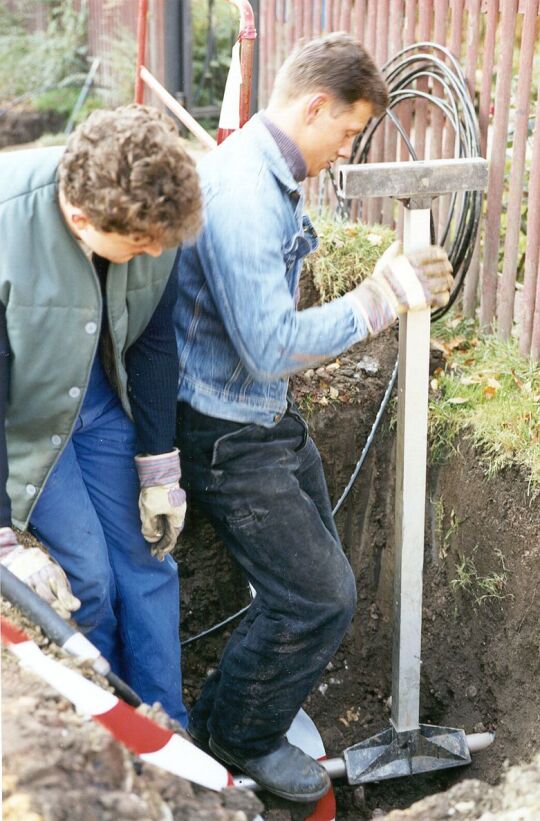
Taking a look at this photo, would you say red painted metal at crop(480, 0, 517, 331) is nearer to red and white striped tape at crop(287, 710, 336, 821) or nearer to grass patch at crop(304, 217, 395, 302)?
grass patch at crop(304, 217, 395, 302)

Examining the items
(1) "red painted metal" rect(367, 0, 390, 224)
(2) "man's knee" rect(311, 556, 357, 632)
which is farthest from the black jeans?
(1) "red painted metal" rect(367, 0, 390, 224)

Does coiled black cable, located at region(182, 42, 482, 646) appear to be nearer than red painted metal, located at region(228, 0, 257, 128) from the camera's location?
No

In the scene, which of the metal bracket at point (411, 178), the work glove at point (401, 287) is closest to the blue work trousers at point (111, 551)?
the work glove at point (401, 287)

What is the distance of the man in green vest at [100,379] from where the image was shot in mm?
2031

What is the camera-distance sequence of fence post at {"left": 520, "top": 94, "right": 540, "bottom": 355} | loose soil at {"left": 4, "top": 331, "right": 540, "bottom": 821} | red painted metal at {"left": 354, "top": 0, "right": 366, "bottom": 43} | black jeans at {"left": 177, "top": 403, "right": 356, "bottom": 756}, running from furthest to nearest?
1. red painted metal at {"left": 354, "top": 0, "right": 366, "bottom": 43}
2. fence post at {"left": 520, "top": 94, "right": 540, "bottom": 355}
3. loose soil at {"left": 4, "top": 331, "right": 540, "bottom": 821}
4. black jeans at {"left": 177, "top": 403, "right": 356, "bottom": 756}

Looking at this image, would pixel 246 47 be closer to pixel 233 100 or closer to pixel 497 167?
→ pixel 233 100

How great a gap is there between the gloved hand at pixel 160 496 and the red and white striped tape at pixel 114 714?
26.5 inches

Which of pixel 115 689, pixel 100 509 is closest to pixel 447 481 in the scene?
pixel 100 509

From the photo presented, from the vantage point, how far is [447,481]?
3.76 metres

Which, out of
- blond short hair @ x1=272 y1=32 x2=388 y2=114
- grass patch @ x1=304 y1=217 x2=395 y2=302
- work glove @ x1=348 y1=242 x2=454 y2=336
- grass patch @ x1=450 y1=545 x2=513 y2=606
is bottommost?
grass patch @ x1=450 y1=545 x2=513 y2=606

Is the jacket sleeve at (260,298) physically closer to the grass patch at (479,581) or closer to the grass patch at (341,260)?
the grass patch at (479,581)

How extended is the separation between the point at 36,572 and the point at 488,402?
209 cm

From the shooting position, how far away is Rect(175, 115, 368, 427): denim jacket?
2.38 m

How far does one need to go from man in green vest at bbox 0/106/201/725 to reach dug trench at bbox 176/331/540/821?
3.31ft
